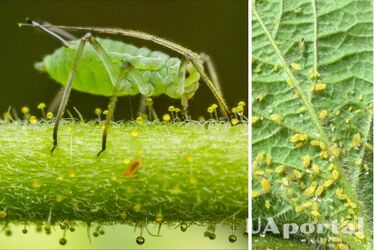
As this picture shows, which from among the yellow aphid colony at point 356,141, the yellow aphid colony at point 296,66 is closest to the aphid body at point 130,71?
the yellow aphid colony at point 296,66

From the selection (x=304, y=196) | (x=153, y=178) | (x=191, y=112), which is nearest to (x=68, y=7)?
(x=191, y=112)

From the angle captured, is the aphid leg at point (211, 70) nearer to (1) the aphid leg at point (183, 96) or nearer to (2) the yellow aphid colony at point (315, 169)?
(1) the aphid leg at point (183, 96)

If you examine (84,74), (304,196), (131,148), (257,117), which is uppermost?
(84,74)

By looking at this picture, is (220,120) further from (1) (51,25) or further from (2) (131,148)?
(1) (51,25)

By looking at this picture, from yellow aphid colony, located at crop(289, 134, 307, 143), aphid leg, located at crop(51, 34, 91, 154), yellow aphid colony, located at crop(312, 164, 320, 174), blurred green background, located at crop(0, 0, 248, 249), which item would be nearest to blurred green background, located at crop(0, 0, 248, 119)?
blurred green background, located at crop(0, 0, 248, 249)

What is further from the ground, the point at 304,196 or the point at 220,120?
the point at 220,120

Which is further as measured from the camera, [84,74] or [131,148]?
[84,74]
